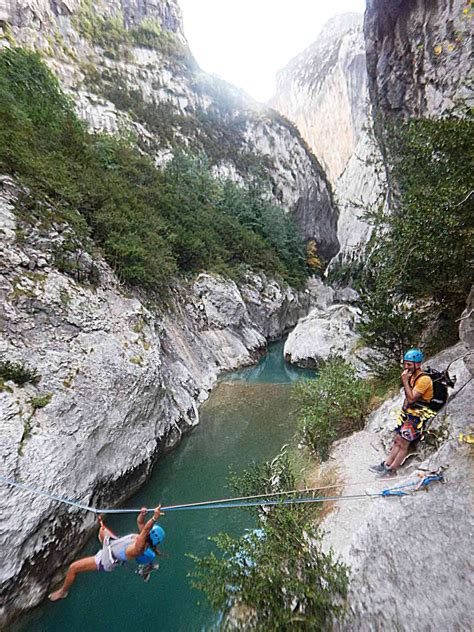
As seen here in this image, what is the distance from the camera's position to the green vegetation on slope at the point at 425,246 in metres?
5.94

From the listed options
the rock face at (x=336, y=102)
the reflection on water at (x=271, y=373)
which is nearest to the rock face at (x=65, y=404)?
the reflection on water at (x=271, y=373)

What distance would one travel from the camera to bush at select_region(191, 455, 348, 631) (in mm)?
2838

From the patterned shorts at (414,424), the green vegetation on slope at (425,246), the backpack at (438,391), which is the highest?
the green vegetation on slope at (425,246)

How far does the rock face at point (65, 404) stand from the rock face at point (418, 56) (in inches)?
388

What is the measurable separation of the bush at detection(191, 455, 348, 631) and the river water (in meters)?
0.95

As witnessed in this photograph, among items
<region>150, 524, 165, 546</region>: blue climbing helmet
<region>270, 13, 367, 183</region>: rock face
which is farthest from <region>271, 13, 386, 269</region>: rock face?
<region>150, 524, 165, 546</region>: blue climbing helmet

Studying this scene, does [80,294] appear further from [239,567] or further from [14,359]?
[239,567]

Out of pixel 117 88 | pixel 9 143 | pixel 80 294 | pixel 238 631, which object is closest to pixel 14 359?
pixel 80 294

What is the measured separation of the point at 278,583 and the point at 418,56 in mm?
14948

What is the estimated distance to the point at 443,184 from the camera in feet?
19.9

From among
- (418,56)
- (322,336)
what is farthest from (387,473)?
(322,336)

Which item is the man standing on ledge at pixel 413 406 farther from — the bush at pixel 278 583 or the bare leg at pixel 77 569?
the bare leg at pixel 77 569

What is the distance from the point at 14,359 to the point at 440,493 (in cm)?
742

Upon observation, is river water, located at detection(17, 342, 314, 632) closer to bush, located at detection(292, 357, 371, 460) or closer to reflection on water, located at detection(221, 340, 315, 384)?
bush, located at detection(292, 357, 371, 460)
